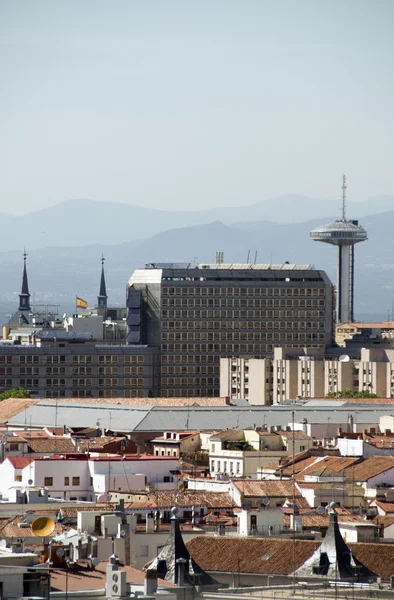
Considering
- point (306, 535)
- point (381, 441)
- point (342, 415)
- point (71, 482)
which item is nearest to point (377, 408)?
point (342, 415)

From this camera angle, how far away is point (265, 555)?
62656 mm

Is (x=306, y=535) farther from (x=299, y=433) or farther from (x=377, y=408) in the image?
(x=377, y=408)

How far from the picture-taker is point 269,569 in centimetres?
6109

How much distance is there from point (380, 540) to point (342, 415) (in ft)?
240

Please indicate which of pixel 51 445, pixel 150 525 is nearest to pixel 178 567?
pixel 150 525

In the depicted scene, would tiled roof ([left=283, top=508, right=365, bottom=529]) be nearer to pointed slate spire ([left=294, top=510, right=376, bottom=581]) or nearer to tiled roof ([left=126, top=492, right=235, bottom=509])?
tiled roof ([left=126, top=492, right=235, bottom=509])

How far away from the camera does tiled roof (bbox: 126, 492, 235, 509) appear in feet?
275

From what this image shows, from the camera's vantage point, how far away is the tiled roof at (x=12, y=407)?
516ft

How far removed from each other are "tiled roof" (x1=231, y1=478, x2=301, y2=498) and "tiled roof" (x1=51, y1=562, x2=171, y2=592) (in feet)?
117

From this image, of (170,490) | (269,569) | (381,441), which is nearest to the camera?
(269,569)

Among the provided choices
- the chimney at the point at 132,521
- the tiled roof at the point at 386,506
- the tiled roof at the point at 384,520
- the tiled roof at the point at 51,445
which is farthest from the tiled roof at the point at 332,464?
the chimney at the point at 132,521

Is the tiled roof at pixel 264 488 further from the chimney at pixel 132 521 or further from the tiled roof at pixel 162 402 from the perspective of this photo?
the tiled roof at pixel 162 402

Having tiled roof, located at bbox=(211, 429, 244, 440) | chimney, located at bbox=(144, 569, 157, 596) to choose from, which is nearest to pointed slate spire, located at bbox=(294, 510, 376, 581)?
chimney, located at bbox=(144, 569, 157, 596)

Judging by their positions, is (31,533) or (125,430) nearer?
(31,533)
